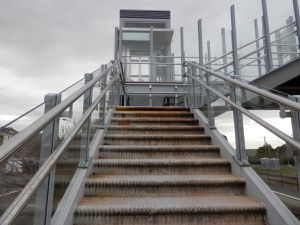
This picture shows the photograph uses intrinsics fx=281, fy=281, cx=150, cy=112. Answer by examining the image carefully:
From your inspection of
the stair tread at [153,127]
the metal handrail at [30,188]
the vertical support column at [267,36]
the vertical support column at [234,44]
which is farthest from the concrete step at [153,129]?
the vertical support column at [234,44]

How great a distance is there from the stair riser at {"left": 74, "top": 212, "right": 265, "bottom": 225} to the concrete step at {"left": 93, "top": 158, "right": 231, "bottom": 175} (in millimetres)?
723

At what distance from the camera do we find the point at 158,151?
307 cm

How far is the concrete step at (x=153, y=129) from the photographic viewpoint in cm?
370

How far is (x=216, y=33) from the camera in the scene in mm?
6848

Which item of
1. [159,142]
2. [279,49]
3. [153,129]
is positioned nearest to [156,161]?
[159,142]

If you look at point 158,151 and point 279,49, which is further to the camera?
point 279,49

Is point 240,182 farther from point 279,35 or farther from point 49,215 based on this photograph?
point 279,35

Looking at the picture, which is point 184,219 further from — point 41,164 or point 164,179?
point 41,164

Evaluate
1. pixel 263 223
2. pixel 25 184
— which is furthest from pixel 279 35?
pixel 25 184

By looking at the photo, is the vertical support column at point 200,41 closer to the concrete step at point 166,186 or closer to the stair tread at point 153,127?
the stair tread at point 153,127

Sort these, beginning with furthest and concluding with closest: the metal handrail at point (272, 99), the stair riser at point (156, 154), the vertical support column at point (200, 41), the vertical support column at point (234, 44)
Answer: the vertical support column at point (200, 41), the vertical support column at point (234, 44), the stair riser at point (156, 154), the metal handrail at point (272, 99)

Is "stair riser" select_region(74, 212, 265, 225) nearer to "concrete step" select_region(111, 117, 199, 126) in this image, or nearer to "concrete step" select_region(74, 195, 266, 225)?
"concrete step" select_region(74, 195, 266, 225)

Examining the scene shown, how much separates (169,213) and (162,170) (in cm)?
75

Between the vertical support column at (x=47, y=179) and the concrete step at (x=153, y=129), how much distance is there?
2023 millimetres
